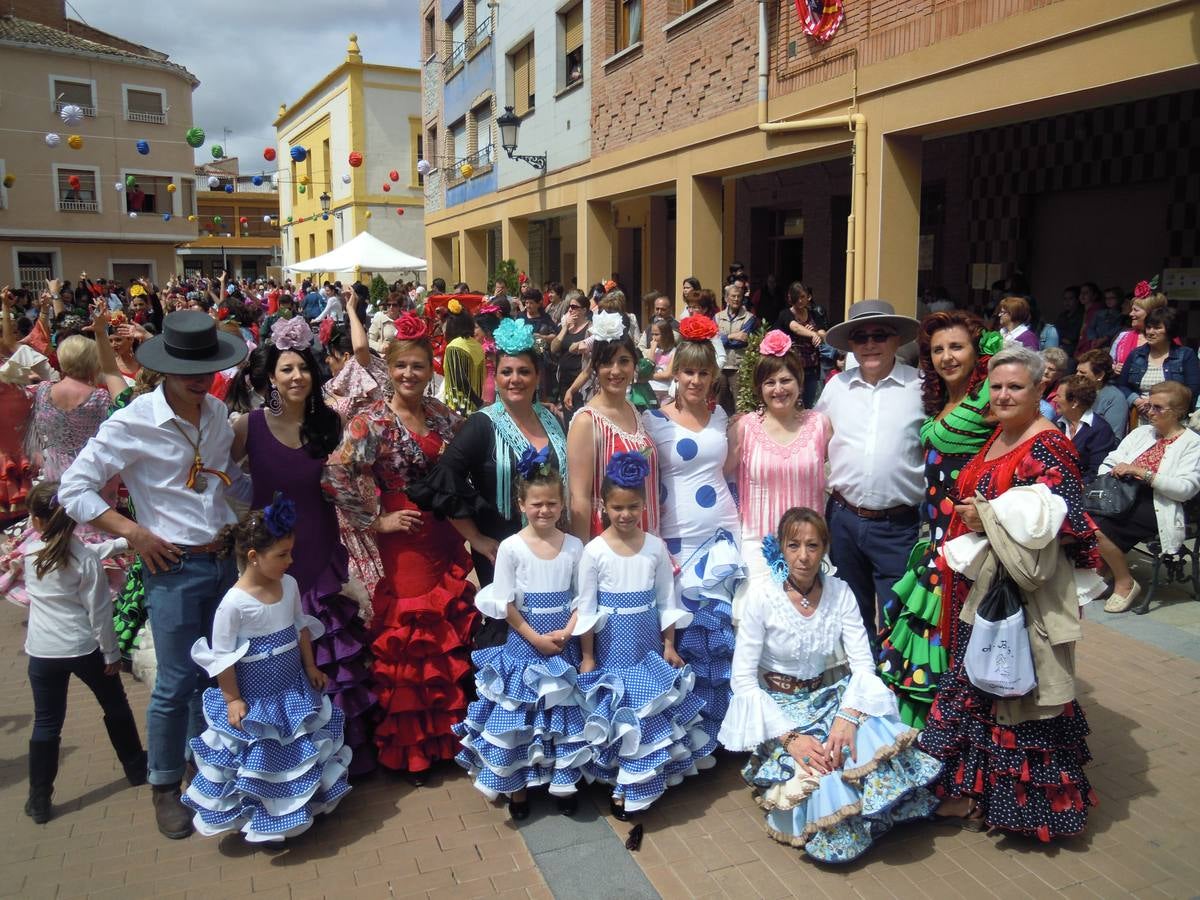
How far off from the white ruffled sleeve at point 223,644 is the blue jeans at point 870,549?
2.55 m

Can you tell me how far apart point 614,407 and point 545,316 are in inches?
329

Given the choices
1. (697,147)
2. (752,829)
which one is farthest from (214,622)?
(697,147)

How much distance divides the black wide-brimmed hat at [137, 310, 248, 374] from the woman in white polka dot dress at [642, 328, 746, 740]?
1.88m

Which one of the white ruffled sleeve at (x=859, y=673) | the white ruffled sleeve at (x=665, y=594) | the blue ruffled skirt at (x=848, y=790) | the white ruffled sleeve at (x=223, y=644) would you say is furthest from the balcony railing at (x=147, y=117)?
the blue ruffled skirt at (x=848, y=790)

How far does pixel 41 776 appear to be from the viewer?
374cm

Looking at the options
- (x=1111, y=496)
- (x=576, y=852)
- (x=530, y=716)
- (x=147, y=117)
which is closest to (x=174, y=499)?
(x=530, y=716)

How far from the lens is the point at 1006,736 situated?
3.43 m

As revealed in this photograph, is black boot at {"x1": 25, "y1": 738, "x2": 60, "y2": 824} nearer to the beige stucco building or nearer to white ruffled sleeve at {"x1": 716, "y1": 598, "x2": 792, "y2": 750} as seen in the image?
white ruffled sleeve at {"x1": 716, "y1": 598, "x2": 792, "y2": 750}

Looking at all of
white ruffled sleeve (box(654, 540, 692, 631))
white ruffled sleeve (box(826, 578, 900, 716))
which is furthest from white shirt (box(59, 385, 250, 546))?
white ruffled sleeve (box(826, 578, 900, 716))

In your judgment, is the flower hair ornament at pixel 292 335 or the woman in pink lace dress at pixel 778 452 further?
the woman in pink lace dress at pixel 778 452

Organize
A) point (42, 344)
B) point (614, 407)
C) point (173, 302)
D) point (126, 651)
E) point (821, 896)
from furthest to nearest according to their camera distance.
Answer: point (173, 302) < point (42, 344) < point (126, 651) < point (614, 407) < point (821, 896)

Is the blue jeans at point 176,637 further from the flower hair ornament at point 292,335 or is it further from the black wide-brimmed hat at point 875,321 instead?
the black wide-brimmed hat at point 875,321

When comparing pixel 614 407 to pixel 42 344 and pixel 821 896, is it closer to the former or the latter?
pixel 821 896

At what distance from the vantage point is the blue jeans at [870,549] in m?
4.05
